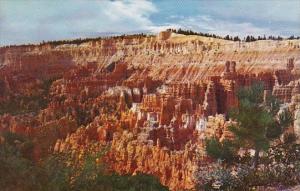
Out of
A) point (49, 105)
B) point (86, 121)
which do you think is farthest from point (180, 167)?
point (49, 105)

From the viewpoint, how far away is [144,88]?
35375 millimetres

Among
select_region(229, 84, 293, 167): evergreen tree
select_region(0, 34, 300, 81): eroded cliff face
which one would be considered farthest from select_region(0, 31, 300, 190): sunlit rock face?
select_region(229, 84, 293, 167): evergreen tree

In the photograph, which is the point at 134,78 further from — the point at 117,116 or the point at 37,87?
the point at 117,116

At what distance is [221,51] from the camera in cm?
3550

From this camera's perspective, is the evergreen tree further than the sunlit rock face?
No

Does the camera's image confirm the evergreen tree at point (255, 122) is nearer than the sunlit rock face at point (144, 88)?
Yes

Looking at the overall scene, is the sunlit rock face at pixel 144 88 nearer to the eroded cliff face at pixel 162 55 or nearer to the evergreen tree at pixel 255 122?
the eroded cliff face at pixel 162 55

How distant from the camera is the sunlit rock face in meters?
19.6

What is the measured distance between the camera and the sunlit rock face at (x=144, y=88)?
19.6 meters

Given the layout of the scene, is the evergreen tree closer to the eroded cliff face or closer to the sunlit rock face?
the sunlit rock face

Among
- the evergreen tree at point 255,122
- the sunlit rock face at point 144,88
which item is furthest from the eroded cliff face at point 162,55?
the evergreen tree at point 255,122

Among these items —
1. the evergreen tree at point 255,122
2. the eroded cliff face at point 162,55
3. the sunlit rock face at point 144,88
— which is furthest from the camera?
the eroded cliff face at point 162,55

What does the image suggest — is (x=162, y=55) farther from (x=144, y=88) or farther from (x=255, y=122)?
(x=255, y=122)

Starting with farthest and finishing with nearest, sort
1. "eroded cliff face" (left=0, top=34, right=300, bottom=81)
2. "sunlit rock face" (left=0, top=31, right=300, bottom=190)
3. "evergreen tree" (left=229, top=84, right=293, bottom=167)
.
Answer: "eroded cliff face" (left=0, top=34, right=300, bottom=81)
"sunlit rock face" (left=0, top=31, right=300, bottom=190)
"evergreen tree" (left=229, top=84, right=293, bottom=167)
